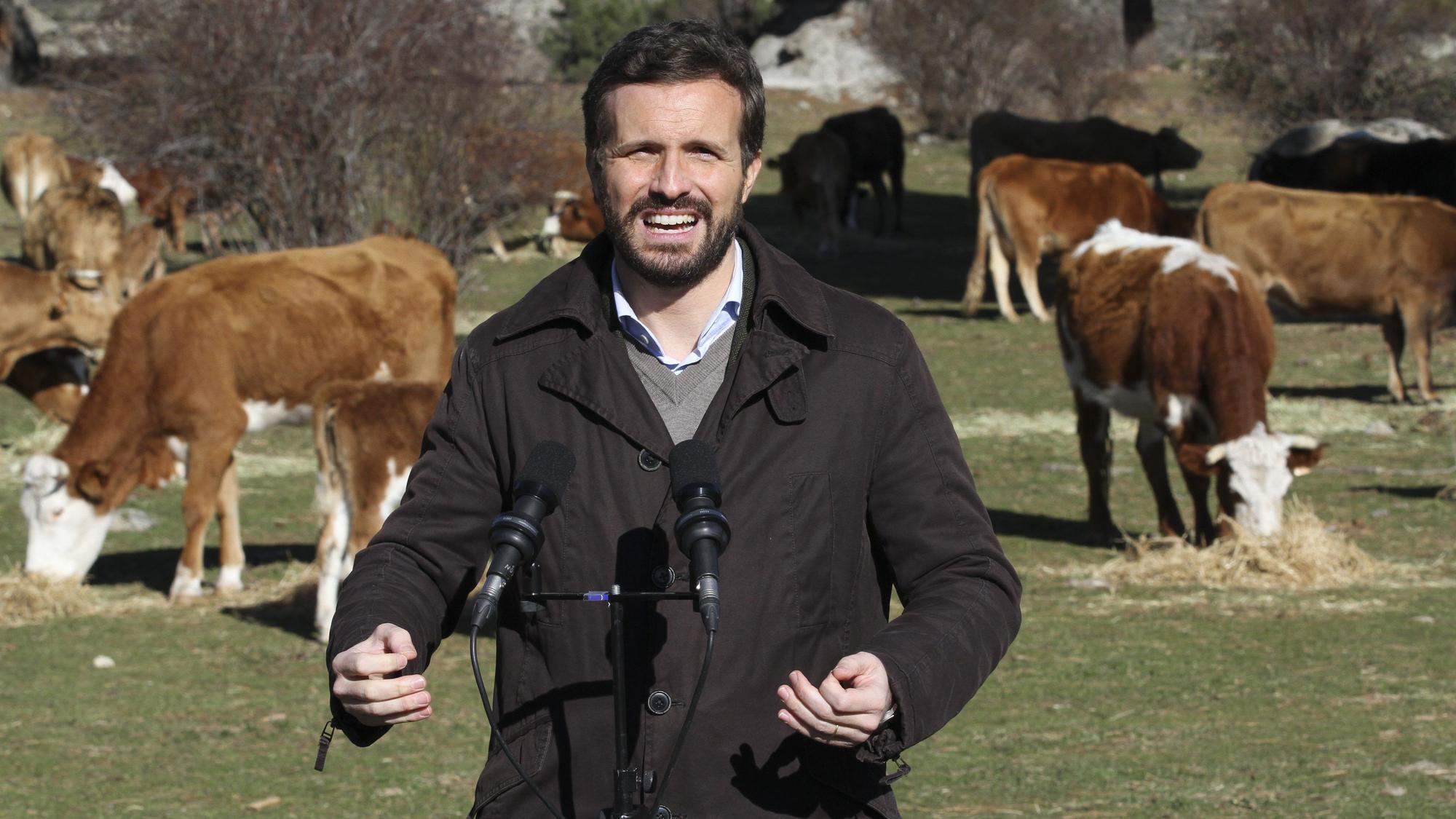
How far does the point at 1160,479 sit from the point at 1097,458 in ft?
1.30

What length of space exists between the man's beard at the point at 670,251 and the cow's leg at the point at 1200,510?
8236mm

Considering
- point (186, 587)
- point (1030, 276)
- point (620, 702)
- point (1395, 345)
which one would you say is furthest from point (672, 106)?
point (1030, 276)

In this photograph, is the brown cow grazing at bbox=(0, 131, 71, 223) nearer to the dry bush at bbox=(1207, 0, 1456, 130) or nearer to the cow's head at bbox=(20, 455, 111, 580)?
the cow's head at bbox=(20, 455, 111, 580)

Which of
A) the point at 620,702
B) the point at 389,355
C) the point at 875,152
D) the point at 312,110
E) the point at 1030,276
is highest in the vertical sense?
the point at 620,702

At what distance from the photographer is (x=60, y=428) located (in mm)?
15133

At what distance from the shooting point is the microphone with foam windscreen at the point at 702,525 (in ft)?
8.30

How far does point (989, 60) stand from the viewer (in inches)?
1560

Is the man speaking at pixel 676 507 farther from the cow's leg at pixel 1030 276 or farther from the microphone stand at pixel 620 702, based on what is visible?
the cow's leg at pixel 1030 276

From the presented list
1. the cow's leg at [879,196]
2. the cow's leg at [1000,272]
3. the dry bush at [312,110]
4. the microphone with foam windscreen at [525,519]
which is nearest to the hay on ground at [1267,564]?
the microphone with foam windscreen at [525,519]

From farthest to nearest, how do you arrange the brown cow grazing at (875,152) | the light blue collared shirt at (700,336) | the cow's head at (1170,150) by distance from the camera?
the cow's head at (1170,150) → the brown cow grazing at (875,152) → the light blue collared shirt at (700,336)

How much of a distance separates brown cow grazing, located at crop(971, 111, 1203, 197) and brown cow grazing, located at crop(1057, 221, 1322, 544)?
18613mm

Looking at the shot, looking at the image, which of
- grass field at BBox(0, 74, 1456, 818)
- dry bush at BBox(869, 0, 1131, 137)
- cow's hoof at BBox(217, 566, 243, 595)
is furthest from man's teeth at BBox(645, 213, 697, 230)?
dry bush at BBox(869, 0, 1131, 137)

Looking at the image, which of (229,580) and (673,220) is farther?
(229,580)

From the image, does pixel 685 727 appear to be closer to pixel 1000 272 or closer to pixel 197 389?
pixel 197 389
